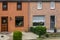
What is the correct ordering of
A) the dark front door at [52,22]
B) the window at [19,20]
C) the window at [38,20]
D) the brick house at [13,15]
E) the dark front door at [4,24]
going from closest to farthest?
1. the dark front door at [4,24]
2. the brick house at [13,15]
3. the window at [19,20]
4. the window at [38,20]
5. the dark front door at [52,22]

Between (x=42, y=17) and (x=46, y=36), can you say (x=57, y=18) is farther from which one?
(x=46, y=36)

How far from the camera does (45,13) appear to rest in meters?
51.2

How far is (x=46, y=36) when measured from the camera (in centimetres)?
4247

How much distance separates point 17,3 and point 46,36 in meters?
10.8

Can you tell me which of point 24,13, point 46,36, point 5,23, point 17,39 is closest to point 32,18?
point 24,13

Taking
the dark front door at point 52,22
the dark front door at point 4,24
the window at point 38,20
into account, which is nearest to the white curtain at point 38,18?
the window at point 38,20

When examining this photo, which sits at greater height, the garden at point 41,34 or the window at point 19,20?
the window at point 19,20

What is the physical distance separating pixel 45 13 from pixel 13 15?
5.57 metres

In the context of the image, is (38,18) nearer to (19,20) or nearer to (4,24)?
(19,20)

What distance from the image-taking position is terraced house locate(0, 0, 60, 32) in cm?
5022

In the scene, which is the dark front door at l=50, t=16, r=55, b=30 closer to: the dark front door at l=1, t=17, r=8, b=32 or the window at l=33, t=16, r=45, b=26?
the window at l=33, t=16, r=45, b=26

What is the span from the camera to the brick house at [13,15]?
164 feet

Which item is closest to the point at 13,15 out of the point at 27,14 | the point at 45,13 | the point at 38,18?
the point at 27,14

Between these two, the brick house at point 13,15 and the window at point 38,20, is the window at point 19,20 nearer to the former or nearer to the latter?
the brick house at point 13,15
